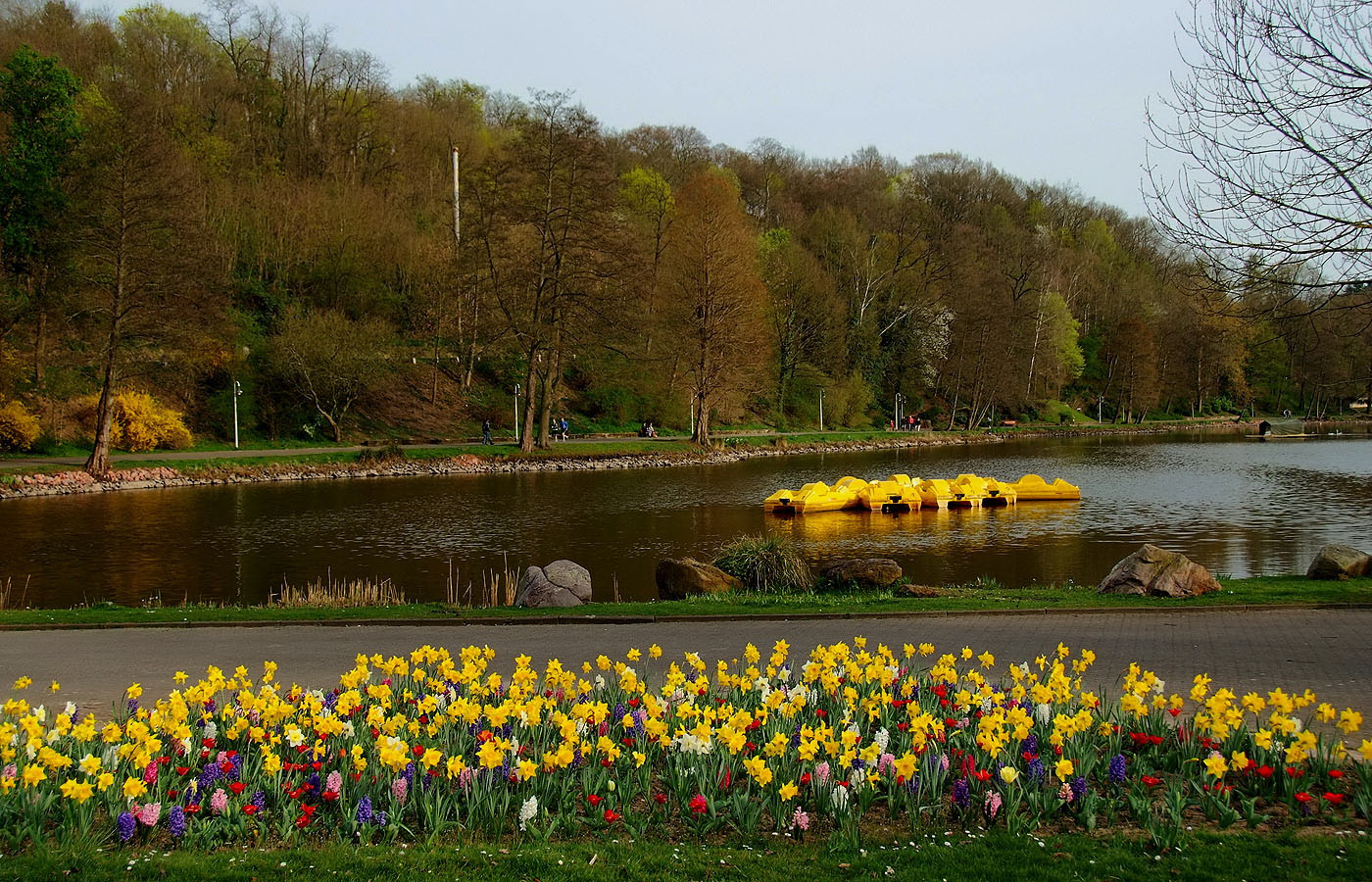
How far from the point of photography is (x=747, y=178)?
101m

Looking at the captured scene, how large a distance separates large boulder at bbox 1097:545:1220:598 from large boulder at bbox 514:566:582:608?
828 centimetres

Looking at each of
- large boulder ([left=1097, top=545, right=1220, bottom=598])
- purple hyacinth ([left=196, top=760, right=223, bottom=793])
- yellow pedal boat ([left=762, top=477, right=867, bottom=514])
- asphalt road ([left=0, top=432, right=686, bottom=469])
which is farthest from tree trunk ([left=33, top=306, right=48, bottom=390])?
purple hyacinth ([left=196, top=760, right=223, bottom=793])

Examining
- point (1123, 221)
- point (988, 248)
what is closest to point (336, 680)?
point (988, 248)

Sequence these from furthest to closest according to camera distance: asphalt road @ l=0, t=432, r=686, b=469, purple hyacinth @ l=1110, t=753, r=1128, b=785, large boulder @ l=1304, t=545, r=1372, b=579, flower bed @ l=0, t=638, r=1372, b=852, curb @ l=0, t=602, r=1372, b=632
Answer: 1. asphalt road @ l=0, t=432, r=686, b=469
2. large boulder @ l=1304, t=545, r=1372, b=579
3. curb @ l=0, t=602, r=1372, b=632
4. purple hyacinth @ l=1110, t=753, r=1128, b=785
5. flower bed @ l=0, t=638, r=1372, b=852

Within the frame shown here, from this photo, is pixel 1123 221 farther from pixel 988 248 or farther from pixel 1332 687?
pixel 1332 687

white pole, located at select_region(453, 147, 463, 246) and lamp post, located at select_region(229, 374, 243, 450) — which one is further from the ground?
white pole, located at select_region(453, 147, 463, 246)

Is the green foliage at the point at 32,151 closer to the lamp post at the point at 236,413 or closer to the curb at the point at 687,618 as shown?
the lamp post at the point at 236,413

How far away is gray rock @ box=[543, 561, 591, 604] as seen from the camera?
16516 mm

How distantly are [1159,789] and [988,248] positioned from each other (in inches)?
3732

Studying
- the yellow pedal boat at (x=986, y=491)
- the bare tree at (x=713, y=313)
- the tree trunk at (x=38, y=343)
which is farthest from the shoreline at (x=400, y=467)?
the yellow pedal boat at (x=986, y=491)

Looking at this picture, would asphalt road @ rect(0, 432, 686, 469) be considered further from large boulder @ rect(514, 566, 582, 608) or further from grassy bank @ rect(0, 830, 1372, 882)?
grassy bank @ rect(0, 830, 1372, 882)

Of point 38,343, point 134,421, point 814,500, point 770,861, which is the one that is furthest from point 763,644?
point 38,343

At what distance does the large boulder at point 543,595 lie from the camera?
15992 mm

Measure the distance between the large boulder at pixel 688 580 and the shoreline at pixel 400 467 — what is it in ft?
88.5
